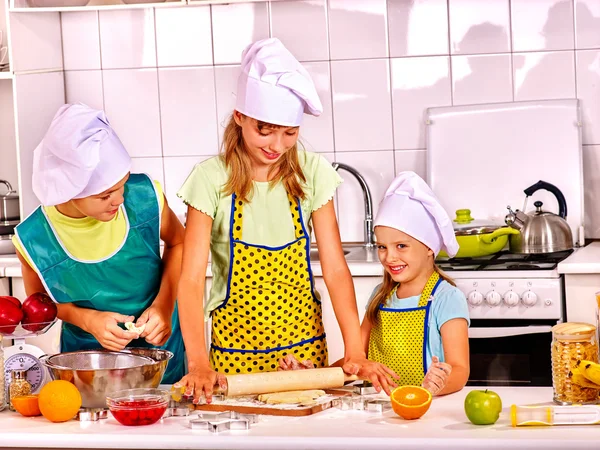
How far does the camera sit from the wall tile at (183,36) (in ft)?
10.6

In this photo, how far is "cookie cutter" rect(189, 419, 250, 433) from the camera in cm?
140

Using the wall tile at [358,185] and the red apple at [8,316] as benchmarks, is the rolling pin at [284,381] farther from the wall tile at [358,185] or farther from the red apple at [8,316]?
the wall tile at [358,185]

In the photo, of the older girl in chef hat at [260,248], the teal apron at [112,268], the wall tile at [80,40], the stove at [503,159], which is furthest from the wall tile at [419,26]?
the teal apron at [112,268]

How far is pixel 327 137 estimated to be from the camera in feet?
10.5

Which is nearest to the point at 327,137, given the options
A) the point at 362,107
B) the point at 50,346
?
the point at 362,107

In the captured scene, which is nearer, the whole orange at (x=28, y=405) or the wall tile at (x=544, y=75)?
the whole orange at (x=28, y=405)

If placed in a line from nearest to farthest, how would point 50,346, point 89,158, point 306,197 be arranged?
1. point 89,158
2. point 306,197
3. point 50,346

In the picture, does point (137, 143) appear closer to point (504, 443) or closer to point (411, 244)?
point (411, 244)

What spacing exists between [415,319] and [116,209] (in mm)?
687

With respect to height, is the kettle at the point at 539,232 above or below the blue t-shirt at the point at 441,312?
above

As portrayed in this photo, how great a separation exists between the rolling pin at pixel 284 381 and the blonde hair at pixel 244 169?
420 mm

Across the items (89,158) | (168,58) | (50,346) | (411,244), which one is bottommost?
(50,346)

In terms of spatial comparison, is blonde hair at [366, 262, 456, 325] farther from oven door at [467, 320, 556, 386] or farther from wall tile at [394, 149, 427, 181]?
wall tile at [394, 149, 427, 181]

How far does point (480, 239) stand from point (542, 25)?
0.79 m
